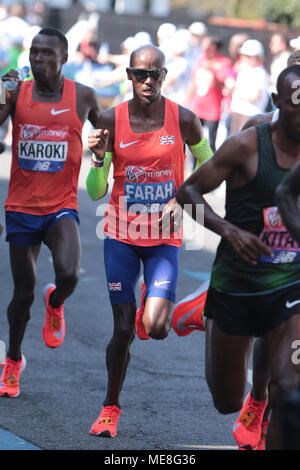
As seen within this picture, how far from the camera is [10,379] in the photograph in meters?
6.15

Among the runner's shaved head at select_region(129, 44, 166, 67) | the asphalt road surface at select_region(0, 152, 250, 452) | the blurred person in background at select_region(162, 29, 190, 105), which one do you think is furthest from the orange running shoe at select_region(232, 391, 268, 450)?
the blurred person in background at select_region(162, 29, 190, 105)

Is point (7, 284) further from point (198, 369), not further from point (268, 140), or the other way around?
point (268, 140)

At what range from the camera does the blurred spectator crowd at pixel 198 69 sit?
13.5m

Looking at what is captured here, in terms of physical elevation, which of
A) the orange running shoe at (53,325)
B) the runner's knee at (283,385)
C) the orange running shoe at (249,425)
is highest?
the runner's knee at (283,385)

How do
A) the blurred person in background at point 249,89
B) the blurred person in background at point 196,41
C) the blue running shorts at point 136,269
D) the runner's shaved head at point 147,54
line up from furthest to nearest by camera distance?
the blurred person in background at point 196,41
the blurred person in background at point 249,89
the runner's shaved head at point 147,54
the blue running shorts at point 136,269

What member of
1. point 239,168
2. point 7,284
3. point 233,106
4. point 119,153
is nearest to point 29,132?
point 119,153

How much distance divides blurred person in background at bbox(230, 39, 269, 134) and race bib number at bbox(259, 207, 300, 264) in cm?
897

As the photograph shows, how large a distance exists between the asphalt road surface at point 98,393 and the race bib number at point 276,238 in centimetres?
136

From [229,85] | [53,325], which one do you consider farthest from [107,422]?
[229,85]

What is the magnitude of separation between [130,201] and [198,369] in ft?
6.18

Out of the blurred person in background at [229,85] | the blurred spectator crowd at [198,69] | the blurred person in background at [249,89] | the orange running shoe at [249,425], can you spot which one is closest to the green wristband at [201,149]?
the orange running shoe at [249,425]

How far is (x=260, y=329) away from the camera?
4629mm

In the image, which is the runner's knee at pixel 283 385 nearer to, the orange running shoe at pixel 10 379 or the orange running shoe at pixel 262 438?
the orange running shoe at pixel 262 438

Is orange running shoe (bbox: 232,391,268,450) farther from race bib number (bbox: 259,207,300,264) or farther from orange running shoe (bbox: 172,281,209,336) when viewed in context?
race bib number (bbox: 259,207,300,264)
